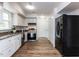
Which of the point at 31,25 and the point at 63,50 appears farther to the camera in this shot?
the point at 31,25

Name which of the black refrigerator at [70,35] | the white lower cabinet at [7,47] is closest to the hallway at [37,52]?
the black refrigerator at [70,35]

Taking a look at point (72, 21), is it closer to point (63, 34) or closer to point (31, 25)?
point (63, 34)

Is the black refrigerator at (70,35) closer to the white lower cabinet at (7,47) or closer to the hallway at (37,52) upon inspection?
the hallway at (37,52)

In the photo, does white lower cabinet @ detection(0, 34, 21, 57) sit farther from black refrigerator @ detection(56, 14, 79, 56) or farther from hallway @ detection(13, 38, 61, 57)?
black refrigerator @ detection(56, 14, 79, 56)

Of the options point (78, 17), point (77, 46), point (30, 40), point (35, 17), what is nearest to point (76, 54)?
point (77, 46)

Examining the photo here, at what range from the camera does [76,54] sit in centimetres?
377

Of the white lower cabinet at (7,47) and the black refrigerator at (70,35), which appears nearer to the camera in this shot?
the white lower cabinet at (7,47)

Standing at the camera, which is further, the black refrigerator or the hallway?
the hallway

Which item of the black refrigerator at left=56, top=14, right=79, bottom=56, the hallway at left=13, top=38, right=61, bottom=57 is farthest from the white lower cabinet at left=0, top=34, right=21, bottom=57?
the black refrigerator at left=56, top=14, right=79, bottom=56

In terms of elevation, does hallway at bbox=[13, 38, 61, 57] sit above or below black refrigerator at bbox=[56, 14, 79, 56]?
below

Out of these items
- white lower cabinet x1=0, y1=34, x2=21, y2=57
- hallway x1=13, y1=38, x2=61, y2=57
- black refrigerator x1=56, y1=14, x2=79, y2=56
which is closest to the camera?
white lower cabinet x1=0, y1=34, x2=21, y2=57

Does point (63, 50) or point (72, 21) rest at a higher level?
point (72, 21)

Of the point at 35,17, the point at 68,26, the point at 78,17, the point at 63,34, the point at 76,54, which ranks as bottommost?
the point at 76,54

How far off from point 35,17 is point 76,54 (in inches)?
232
